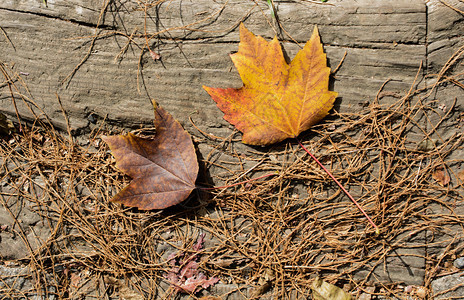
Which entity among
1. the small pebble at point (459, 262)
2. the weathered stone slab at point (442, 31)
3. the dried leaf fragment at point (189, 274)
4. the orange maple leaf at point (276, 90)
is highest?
the weathered stone slab at point (442, 31)

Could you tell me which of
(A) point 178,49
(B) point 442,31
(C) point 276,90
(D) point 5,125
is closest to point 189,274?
(C) point 276,90

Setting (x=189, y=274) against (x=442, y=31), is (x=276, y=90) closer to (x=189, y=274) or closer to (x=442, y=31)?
(x=442, y=31)

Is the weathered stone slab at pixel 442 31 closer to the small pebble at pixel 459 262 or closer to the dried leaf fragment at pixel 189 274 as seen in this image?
the small pebble at pixel 459 262

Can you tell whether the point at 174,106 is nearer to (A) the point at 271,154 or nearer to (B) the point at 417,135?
(A) the point at 271,154

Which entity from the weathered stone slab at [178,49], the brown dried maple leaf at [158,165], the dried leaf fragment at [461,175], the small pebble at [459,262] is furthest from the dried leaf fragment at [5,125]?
the small pebble at [459,262]

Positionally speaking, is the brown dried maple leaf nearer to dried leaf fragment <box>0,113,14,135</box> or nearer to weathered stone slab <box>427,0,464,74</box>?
dried leaf fragment <box>0,113,14,135</box>

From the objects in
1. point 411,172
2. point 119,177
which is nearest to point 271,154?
point 411,172

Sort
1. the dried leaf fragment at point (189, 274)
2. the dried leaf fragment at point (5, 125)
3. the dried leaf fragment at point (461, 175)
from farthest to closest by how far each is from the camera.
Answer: the dried leaf fragment at point (5, 125) < the dried leaf fragment at point (189, 274) < the dried leaf fragment at point (461, 175)
